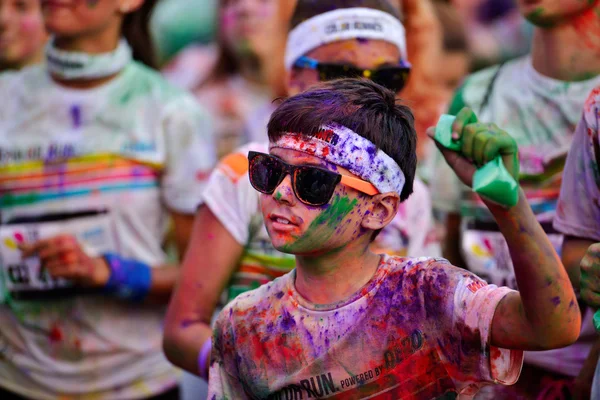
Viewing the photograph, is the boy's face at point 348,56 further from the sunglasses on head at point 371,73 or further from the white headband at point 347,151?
the white headband at point 347,151

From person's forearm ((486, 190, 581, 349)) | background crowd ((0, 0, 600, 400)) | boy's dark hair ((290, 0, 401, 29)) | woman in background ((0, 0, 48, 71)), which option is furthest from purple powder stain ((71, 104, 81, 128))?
person's forearm ((486, 190, 581, 349))

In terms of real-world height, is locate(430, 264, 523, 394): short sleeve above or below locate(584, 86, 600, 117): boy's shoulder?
below

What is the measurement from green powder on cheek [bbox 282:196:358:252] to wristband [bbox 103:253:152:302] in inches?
75.7

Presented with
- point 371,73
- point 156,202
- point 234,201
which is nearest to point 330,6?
point 371,73

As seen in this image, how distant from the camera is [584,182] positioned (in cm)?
339

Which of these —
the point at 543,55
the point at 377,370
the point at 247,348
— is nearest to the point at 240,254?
the point at 247,348

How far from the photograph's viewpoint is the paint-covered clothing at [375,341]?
2635 mm

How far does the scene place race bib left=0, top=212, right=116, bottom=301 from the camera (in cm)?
475

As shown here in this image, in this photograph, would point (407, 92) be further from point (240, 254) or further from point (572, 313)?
point (572, 313)

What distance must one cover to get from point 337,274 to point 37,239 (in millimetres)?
2262

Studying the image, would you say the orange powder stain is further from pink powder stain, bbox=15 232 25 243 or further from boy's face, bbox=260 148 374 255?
pink powder stain, bbox=15 232 25 243

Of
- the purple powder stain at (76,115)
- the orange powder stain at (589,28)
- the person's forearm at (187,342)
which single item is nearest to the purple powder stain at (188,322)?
the person's forearm at (187,342)

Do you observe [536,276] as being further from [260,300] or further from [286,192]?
[260,300]

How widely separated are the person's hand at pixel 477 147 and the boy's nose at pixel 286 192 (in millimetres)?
519
